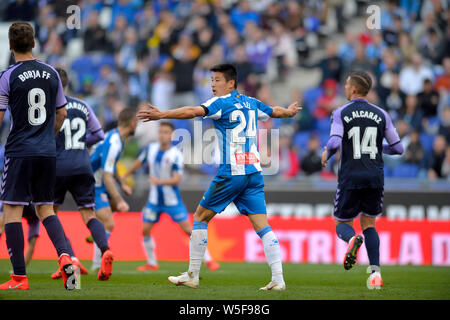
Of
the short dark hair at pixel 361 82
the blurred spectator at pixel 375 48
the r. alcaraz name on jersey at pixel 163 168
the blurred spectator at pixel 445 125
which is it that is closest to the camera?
the short dark hair at pixel 361 82

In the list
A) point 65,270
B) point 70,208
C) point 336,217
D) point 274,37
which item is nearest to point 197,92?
point 274,37

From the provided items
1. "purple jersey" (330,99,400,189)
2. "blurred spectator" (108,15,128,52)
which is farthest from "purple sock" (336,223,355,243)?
"blurred spectator" (108,15,128,52)

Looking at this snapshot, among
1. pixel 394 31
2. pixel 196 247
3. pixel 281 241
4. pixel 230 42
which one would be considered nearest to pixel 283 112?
pixel 196 247

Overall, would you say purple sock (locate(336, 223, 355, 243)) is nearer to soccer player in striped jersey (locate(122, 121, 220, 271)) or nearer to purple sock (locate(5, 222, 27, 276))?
soccer player in striped jersey (locate(122, 121, 220, 271))

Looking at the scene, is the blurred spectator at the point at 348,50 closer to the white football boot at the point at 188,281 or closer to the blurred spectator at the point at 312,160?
the blurred spectator at the point at 312,160

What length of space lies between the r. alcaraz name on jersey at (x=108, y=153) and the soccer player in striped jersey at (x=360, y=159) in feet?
11.0

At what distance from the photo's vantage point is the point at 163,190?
473 inches

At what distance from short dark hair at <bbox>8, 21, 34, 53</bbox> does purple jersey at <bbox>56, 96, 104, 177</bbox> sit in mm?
1814

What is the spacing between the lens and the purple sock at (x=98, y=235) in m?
8.72

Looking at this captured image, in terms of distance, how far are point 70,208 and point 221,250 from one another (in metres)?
3.45

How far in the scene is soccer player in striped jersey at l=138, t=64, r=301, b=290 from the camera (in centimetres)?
778

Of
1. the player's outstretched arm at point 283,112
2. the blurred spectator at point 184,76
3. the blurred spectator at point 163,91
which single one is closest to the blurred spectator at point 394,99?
the blurred spectator at point 184,76

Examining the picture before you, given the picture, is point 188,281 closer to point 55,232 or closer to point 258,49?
point 55,232

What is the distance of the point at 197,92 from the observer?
1928cm
